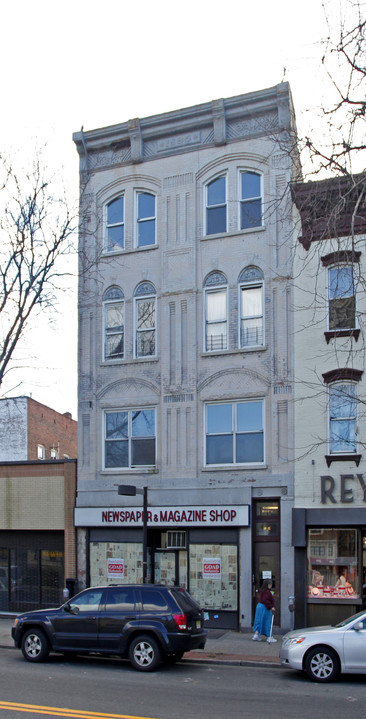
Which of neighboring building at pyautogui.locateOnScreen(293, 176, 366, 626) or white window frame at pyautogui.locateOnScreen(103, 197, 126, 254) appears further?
white window frame at pyautogui.locateOnScreen(103, 197, 126, 254)

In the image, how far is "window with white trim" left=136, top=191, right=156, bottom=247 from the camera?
23.2 meters

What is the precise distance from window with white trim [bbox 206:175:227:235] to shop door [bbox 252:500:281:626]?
25.0 ft

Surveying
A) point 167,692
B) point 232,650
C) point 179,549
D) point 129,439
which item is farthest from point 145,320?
point 167,692

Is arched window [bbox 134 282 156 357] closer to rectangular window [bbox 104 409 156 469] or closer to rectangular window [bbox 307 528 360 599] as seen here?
rectangular window [bbox 104 409 156 469]

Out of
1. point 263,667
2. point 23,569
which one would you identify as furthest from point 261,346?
point 23,569

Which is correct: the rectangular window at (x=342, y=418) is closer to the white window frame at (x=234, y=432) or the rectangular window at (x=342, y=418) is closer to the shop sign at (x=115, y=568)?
the white window frame at (x=234, y=432)

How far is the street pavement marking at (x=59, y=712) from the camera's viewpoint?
1068 cm

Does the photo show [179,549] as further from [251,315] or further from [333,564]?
[251,315]

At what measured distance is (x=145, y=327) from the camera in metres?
22.7

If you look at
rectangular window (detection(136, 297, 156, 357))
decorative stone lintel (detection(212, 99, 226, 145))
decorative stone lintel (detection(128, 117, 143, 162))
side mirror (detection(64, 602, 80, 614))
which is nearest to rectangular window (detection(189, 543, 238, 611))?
rectangular window (detection(136, 297, 156, 357))

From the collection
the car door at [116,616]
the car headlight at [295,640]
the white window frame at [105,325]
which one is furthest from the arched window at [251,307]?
the car headlight at [295,640]

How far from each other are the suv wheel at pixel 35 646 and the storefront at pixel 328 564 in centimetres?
663

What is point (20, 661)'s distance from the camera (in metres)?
15.8

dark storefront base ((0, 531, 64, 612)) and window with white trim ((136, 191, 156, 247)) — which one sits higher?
window with white trim ((136, 191, 156, 247))
